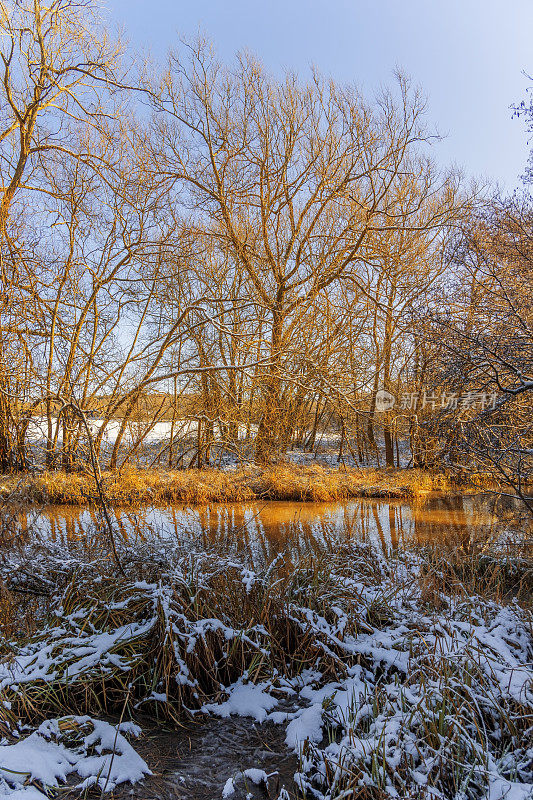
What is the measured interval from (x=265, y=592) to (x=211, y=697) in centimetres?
86

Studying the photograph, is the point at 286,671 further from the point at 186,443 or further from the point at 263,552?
the point at 186,443

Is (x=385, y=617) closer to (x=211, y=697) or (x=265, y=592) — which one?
(x=265, y=592)

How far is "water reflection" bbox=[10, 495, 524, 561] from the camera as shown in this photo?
23.9 ft

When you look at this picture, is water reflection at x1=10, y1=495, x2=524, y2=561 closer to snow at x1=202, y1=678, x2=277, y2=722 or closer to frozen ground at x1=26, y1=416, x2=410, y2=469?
frozen ground at x1=26, y1=416, x2=410, y2=469

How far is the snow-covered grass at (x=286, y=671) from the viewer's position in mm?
2492

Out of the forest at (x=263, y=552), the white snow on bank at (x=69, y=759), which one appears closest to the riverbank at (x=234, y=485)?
the forest at (x=263, y=552)

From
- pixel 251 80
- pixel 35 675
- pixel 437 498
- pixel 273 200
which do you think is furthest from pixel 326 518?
pixel 251 80

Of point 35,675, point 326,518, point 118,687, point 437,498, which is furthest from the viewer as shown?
point 437,498

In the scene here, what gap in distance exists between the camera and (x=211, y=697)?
3.46 meters

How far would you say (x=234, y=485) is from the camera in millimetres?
12172

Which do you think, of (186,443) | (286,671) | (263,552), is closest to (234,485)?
(186,443)

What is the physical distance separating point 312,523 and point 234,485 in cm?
306

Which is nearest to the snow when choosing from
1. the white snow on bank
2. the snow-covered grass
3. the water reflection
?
the snow-covered grass

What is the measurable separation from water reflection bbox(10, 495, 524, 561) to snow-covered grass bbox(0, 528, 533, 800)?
2.29 meters
